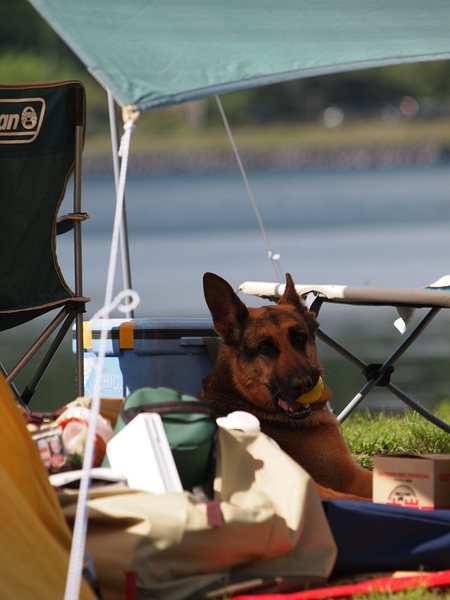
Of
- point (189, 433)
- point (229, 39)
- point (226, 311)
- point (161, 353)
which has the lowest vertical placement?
point (189, 433)

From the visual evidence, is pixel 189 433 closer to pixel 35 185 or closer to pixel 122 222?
pixel 35 185

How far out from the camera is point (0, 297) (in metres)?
3.87

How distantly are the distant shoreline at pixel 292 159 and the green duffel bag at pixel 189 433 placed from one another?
119 feet

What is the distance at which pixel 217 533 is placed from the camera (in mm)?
2307

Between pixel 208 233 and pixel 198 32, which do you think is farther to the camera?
pixel 208 233

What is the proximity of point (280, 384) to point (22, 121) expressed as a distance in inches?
65.6

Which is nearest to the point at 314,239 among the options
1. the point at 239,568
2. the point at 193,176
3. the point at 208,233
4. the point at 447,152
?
the point at 208,233

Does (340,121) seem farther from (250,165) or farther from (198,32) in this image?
(198,32)

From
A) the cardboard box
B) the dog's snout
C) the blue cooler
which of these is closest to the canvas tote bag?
the cardboard box

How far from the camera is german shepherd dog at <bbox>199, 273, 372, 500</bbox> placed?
10.9 feet

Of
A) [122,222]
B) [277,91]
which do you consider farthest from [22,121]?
[277,91]

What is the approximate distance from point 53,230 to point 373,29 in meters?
1.62

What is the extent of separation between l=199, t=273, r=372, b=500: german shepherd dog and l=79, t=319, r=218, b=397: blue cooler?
14.0 inches

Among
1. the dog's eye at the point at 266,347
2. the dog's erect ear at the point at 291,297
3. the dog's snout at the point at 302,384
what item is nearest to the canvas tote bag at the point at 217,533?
the dog's snout at the point at 302,384
